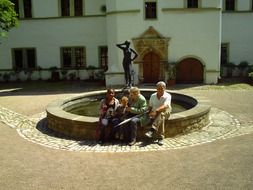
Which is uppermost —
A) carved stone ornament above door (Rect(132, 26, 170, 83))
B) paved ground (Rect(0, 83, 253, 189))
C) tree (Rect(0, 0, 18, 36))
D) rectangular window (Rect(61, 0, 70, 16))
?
rectangular window (Rect(61, 0, 70, 16))

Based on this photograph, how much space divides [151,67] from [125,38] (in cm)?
264

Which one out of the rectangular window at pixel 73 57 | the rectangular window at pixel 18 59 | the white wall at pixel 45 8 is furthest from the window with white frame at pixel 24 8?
the rectangular window at pixel 73 57

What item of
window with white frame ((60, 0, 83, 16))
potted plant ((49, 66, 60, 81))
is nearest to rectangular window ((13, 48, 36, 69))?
potted plant ((49, 66, 60, 81))

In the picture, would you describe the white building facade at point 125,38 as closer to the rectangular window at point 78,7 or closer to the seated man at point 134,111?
the rectangular window at point 78,7

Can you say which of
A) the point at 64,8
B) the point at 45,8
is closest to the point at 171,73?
the point at 64,8

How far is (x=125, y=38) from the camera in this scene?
2306cm

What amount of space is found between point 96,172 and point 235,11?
73.9ft

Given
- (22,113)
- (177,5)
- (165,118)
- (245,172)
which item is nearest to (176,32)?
(177,5)

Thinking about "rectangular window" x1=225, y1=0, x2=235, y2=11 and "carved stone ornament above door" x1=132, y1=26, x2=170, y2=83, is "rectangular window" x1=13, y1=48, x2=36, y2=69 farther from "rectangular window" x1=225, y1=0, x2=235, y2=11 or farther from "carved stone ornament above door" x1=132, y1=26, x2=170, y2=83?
"rectangular window" x1=225, y1=0, x2=235, y2=11

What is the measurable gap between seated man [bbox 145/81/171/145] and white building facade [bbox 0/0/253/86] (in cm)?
1318

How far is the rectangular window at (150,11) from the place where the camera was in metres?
22.8

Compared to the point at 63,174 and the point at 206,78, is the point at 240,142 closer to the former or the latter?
the point at 63,174

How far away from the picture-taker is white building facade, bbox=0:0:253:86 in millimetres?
22719

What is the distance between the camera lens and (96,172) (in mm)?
7762
